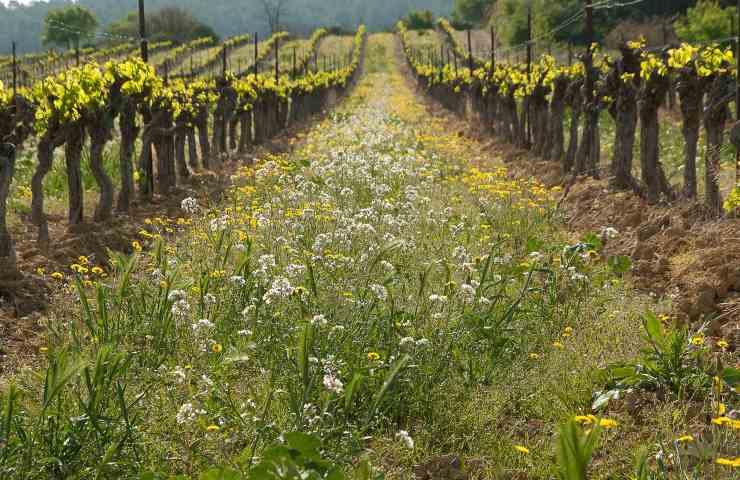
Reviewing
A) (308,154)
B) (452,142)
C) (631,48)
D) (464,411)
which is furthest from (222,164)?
(464,411)

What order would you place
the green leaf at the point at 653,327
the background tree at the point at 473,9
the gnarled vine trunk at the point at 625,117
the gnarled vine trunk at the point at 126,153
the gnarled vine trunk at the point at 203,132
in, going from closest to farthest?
the green leaf at the point at 653,327 → the gnarled vine trunk at the point at 625,117 → the gnarled vine trunk at the point at 126,153 → the gnarled vine trunk at the point at 203,132 → the background tree at the point at 473,9

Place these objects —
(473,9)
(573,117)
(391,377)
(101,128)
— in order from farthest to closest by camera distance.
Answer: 1. (473,9)
2. (573,117)
3. (101,128)
4. (391,377)

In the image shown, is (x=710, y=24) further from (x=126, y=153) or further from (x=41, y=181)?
(x=41, y=181)

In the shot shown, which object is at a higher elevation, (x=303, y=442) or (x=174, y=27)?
(x=174, y=27)

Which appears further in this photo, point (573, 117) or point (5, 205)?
point (573, 117)

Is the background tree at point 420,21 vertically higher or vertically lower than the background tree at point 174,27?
higher

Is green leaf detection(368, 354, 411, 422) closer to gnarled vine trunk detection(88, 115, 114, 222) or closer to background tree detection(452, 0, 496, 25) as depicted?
gnarled vine trunk detection(88, 115, 114, 222)

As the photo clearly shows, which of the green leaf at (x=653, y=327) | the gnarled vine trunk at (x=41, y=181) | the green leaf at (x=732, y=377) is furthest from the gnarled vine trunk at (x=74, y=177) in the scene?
the green leaf at (x=732, y=377)

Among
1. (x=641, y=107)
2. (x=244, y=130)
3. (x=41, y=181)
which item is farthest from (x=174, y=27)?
(x=641, y=107)

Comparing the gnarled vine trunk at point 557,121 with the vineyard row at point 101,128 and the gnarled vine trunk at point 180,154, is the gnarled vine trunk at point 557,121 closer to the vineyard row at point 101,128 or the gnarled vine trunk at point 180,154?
the vineyard row at point 101,128

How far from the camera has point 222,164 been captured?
19.7 m

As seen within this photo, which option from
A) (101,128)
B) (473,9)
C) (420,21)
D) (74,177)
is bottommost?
(74,177)

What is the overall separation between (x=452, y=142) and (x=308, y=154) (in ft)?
16.6

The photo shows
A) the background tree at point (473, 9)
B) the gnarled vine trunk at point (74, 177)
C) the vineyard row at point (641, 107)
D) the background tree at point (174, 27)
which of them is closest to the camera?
the vineyard row at point (641, 107)
